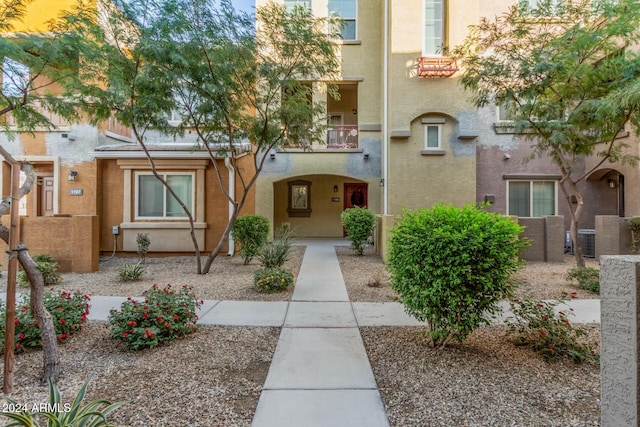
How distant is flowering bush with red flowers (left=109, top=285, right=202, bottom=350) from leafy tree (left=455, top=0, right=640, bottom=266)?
8528mm

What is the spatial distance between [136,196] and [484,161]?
505 inches

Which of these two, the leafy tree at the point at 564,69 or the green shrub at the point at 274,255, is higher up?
the leafy tree at the point at 564,69

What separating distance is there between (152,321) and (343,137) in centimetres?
1163

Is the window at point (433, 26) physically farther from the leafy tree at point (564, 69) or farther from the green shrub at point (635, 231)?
the green shrub at point (635, 231)

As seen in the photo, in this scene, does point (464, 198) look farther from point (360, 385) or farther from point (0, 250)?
point (0, 250)

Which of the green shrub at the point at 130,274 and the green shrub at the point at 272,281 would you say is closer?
the green shrub at the point at 272,281

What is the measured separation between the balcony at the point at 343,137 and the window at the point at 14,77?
10114 mm

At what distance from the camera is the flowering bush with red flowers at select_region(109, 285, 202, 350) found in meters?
4.11

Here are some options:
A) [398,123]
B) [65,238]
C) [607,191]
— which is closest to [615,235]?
[607,191]

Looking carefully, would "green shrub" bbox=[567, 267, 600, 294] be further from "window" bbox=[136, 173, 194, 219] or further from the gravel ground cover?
"window" bbox=[136, 173, 194, 219]

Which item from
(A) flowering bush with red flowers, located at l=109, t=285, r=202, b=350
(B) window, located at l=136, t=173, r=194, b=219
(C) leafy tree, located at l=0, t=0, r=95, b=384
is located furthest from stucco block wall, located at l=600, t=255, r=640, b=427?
(B) window, located at l=136, t=173, r=194, b=219

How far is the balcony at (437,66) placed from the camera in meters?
12.4

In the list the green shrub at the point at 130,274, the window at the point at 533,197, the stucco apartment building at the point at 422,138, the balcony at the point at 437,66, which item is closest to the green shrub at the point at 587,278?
the stucco apartment building at the point at 422,138

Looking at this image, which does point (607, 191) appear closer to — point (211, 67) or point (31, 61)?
point (211, 67)
